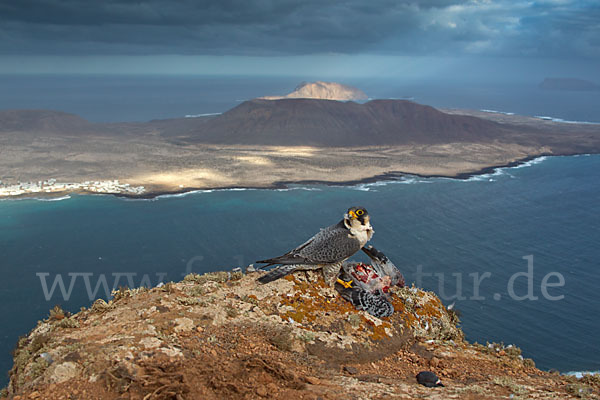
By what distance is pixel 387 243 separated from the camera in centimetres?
4659

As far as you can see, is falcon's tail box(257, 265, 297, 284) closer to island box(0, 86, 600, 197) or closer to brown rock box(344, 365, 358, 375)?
brown rock box(344, 365, 358, 375)

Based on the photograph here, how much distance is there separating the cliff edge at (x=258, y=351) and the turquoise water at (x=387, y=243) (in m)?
19.2

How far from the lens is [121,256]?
4291 centimetres

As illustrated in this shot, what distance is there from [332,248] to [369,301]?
1635 mm

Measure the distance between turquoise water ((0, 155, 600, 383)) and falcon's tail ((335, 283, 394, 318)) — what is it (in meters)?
19.9

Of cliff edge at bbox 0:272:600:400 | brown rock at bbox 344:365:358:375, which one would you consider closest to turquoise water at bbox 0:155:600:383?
cliff edge at bbox 0:272:600:400

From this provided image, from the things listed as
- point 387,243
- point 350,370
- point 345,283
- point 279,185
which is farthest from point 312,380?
point 279,185

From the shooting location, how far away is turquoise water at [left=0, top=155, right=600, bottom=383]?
104ft

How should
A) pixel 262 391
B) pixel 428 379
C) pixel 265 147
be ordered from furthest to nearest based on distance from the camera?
1. pixel 265 147
2. pixel 428 379
3. pixel 262 391

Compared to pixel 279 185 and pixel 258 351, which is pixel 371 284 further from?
pixel 279 185

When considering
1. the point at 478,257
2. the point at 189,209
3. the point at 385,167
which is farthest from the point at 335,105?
the point at 478,257

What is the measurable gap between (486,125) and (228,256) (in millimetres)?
115215

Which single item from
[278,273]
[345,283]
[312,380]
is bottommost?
[312,380]

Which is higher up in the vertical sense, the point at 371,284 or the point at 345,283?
the point at 345,283
